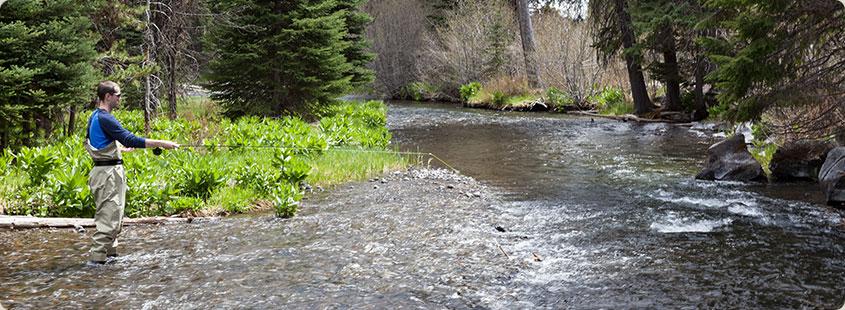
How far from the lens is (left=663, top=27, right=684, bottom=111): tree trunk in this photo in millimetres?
18766

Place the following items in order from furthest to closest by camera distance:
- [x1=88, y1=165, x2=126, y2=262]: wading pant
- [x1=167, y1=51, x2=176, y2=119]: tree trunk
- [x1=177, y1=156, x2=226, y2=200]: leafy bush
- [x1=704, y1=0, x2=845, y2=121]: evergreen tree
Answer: [x1=167, y1=51, x2=176, y2=119]: tree trunk → [x1=177, y1=156, x2=226, y2=200]: leafy bush → [x1=704, y1=0, x2=845, y2=121]: evergreen tree → [x1=88, y1=165, x2=126, y2=262]: wading pant

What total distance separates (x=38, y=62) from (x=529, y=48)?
23635 mm

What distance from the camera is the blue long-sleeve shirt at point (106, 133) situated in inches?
229

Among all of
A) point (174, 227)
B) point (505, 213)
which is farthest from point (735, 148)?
point (174, 227)

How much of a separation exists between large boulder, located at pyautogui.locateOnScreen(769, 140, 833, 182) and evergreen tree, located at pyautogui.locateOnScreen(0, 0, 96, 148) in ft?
35.6

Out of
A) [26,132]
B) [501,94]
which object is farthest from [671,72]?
[26,132]

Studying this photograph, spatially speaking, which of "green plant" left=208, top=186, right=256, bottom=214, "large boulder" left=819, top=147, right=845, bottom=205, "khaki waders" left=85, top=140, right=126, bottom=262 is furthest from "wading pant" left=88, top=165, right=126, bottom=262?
"large boulder" left=819, top=147, right=845, bottom=205

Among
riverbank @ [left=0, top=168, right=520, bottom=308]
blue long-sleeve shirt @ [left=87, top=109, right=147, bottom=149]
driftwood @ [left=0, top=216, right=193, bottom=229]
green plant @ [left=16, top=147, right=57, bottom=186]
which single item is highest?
blue long-sleeve shirt @ [left=87, top=109, right=147, bottom=149]

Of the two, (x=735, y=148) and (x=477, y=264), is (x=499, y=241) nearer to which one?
(x=477, y=264)

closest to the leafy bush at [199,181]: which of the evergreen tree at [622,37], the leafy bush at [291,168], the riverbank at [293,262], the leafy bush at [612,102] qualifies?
the riverbank at [293,262]

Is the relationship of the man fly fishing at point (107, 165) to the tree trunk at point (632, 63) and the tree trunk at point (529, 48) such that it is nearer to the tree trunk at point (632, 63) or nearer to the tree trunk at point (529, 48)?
the tree trunk at point (632, 63)

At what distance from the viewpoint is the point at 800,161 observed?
9875mm

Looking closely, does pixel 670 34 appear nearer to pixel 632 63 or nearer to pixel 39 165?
pixel 632 63

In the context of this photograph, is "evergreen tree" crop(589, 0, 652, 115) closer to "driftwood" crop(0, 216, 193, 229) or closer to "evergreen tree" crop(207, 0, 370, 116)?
"evergreen tree" crop(207, 0, 370, 116)
